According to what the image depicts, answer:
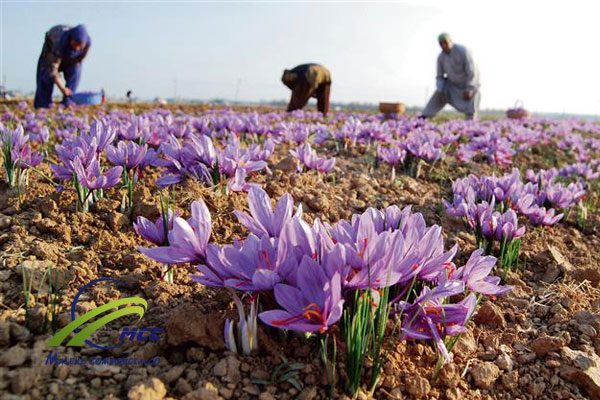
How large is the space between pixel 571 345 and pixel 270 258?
3.57 ft

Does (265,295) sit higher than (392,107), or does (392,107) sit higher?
(392,107)

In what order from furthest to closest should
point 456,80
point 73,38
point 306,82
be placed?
point 456,80, point 306,82, point 73,38

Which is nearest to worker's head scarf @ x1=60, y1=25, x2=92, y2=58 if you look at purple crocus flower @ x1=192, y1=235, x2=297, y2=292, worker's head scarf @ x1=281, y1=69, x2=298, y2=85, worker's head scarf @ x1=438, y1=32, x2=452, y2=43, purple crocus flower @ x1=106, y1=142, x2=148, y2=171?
worker's head scarf @ x1=281, y1=69, x2=298, y2=85

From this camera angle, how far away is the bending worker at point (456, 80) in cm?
1095

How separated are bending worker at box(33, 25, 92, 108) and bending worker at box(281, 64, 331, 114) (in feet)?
14.7

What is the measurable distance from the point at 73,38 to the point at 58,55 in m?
0.72

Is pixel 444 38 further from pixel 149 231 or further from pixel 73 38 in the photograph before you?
pixel 149 231

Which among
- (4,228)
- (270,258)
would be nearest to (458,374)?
(270,258)

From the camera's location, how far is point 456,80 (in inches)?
444

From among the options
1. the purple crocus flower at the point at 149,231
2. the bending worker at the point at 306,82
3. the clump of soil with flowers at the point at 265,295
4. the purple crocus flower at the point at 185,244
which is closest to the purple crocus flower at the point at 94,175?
the clump of soil with flowers at the point at 265,295

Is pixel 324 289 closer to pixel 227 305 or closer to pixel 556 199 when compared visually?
pixel 227 305

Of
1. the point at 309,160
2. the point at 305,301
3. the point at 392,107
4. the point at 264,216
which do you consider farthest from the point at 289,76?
the point at 305,301

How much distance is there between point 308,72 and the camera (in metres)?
10.5
